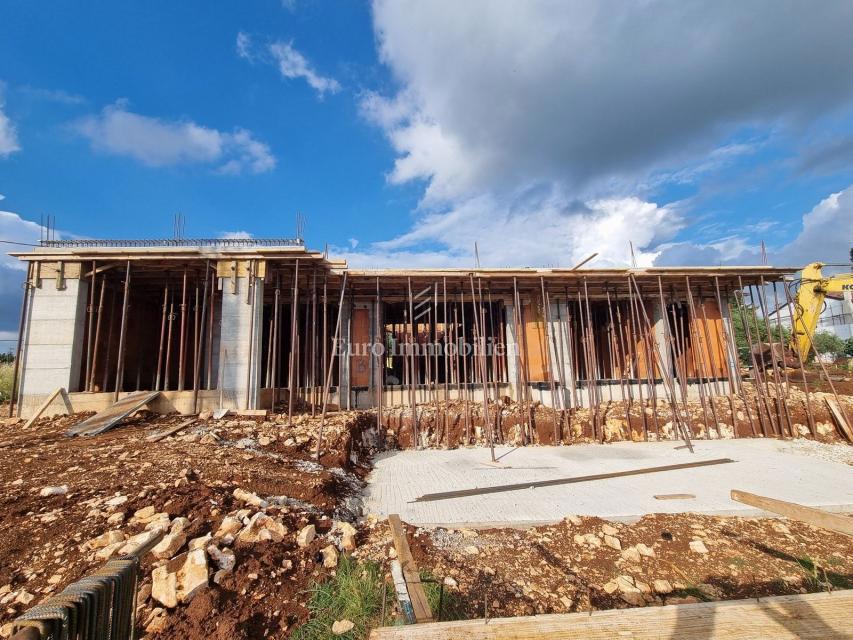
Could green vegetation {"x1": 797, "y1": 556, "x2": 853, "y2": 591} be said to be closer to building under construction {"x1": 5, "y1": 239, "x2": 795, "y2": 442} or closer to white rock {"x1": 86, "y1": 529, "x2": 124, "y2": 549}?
building under construction {"x1": 5, "y1": 239, "x2": 795, "y2": 442}

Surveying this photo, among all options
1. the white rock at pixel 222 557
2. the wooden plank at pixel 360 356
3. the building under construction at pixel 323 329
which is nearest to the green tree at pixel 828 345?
the building under construction at pixel 323 329

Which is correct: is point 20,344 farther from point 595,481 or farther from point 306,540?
point 595,481

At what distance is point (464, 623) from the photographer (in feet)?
5.07

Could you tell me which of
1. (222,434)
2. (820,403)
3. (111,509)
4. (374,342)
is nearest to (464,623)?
(111,509)

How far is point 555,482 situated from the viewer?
6.31m

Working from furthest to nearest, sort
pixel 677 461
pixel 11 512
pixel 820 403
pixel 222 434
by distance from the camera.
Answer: pixel 820 403 < pixel 677 461 < pixel 222 434 < pixel 11 512

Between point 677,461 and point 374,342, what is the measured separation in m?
7.78

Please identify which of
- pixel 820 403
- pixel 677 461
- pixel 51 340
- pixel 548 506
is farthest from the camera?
pixel 820 403

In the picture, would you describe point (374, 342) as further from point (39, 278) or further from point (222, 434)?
point (39, 278)

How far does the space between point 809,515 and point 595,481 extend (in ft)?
11.7

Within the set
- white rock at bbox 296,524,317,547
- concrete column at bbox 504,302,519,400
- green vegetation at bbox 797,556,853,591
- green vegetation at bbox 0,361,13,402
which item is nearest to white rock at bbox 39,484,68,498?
white rock at bbox 296,524,317,547

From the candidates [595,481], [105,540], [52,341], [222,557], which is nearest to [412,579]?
[222,557]

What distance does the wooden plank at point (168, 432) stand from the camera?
20.8ft

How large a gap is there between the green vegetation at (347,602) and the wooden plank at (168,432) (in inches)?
192
